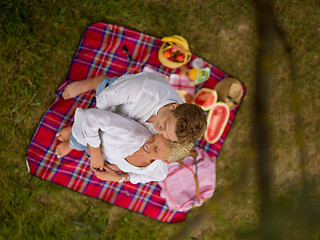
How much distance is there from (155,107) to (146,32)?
1.91 metres

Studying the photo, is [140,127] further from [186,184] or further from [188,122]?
[186,184]

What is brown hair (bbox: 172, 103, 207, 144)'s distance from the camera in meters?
1.81

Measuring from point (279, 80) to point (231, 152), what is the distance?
4.65ft

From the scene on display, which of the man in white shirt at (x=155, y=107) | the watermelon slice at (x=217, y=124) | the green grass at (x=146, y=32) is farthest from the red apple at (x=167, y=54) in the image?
the man in white shirt at (x=155, y=107)

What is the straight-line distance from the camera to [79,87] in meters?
3.26

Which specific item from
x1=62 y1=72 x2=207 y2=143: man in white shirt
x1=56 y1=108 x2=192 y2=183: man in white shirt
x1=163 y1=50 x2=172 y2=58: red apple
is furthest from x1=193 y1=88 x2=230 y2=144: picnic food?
x1=62 y1=72 x2=207 y2=143: man in white shirt

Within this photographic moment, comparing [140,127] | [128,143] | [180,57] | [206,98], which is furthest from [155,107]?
[206,98]

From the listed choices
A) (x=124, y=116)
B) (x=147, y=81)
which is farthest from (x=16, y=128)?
(x=147, y=81)

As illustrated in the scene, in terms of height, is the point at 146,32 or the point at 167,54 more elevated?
the point at 146,32

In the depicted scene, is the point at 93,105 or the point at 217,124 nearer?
the point at 93,105

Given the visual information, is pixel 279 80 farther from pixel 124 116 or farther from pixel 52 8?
pixel 52 8

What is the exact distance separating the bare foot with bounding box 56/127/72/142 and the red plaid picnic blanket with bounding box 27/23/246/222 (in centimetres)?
14

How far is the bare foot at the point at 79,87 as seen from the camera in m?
3.24

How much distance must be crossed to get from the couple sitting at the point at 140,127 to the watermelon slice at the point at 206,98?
1.30m
